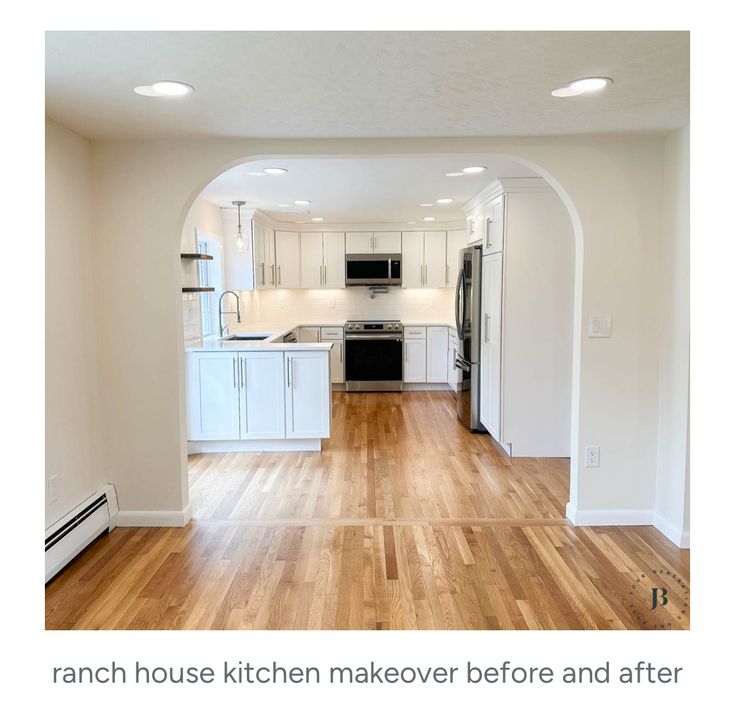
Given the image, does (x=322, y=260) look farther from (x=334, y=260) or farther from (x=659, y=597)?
(x=659, y=597)

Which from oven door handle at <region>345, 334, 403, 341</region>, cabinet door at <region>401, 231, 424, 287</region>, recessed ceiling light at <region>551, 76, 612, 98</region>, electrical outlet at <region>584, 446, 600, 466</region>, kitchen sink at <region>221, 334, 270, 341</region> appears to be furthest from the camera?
cabinet door at <region>401, 231, 424, 287</region>

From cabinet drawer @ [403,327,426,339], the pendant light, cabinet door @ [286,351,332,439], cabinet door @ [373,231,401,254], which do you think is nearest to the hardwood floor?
cabinet door @ [286,351,332,439]

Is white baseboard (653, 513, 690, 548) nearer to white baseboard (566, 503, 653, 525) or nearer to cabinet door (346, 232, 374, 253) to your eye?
white baseboard (566, 503, 653, 525)

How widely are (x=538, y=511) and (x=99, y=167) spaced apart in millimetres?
3283

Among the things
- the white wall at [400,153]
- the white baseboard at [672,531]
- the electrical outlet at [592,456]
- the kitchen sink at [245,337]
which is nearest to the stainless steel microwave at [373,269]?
the kitchen sink at [245,337]

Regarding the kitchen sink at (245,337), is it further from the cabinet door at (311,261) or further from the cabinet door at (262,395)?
the cabinet door at (311,261)

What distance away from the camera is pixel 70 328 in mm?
3053

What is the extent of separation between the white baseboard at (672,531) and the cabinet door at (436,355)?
455cm

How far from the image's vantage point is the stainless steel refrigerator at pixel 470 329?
215 inches

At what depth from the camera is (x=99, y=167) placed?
325cm

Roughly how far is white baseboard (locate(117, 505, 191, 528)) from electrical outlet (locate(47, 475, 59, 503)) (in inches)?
23.7

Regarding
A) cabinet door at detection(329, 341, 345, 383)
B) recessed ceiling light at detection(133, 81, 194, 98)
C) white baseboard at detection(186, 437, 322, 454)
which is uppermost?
recessed ceiling light at detection(133, 81, 194, 98)

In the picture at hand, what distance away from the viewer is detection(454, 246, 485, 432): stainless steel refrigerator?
5469 mm

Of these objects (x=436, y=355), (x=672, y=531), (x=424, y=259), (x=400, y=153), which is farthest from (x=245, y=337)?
(x=672, y=531)
